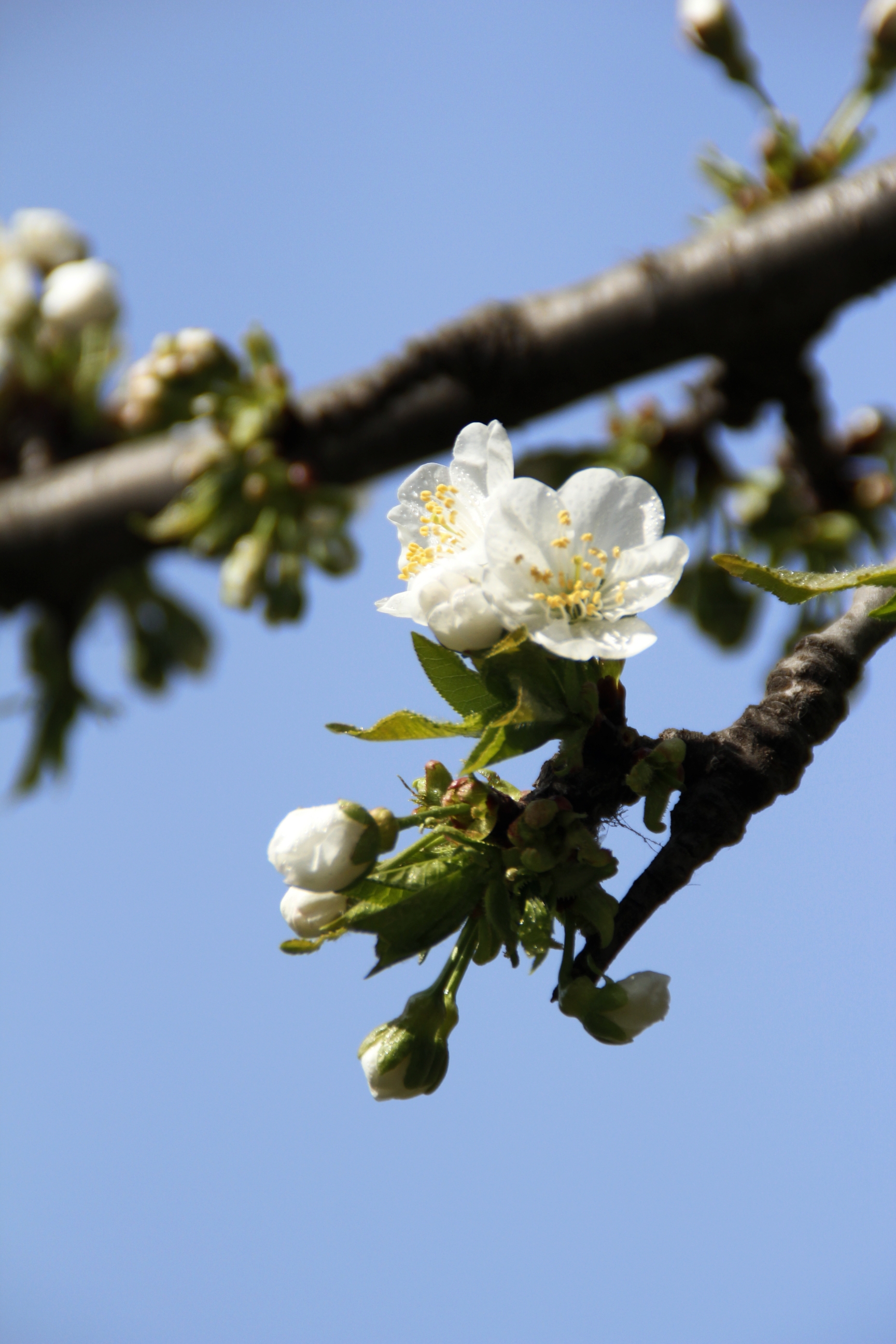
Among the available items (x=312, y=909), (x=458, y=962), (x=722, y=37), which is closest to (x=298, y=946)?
(x=312, y=909)

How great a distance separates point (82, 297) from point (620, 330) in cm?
184

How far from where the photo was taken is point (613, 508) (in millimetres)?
1134

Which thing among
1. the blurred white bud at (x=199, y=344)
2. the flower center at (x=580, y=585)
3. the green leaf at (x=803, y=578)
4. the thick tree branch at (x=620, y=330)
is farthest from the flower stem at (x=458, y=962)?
the blurred white bud at (x=199, y=344)

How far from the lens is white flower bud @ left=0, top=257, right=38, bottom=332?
3506mm

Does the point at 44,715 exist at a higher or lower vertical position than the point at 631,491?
higher

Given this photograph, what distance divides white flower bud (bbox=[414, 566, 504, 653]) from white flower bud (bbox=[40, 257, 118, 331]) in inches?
111

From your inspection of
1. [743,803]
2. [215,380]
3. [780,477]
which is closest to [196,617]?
[215,380]

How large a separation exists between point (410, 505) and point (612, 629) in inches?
11.9

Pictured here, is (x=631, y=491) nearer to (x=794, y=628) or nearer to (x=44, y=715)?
(x=794, y=628)

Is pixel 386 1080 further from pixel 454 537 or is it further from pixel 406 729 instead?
pixel 454 537

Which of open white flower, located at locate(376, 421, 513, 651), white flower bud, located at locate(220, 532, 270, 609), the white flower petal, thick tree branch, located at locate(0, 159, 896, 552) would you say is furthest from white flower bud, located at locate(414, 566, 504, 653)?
white flower bud, located at locate(220, 532, 270, 609)

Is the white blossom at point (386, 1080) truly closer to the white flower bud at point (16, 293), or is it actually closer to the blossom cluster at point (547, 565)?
the blossom cluster at point (547, 565)

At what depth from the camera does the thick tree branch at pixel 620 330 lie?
7.72ft

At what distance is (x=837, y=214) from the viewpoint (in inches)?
91.7
